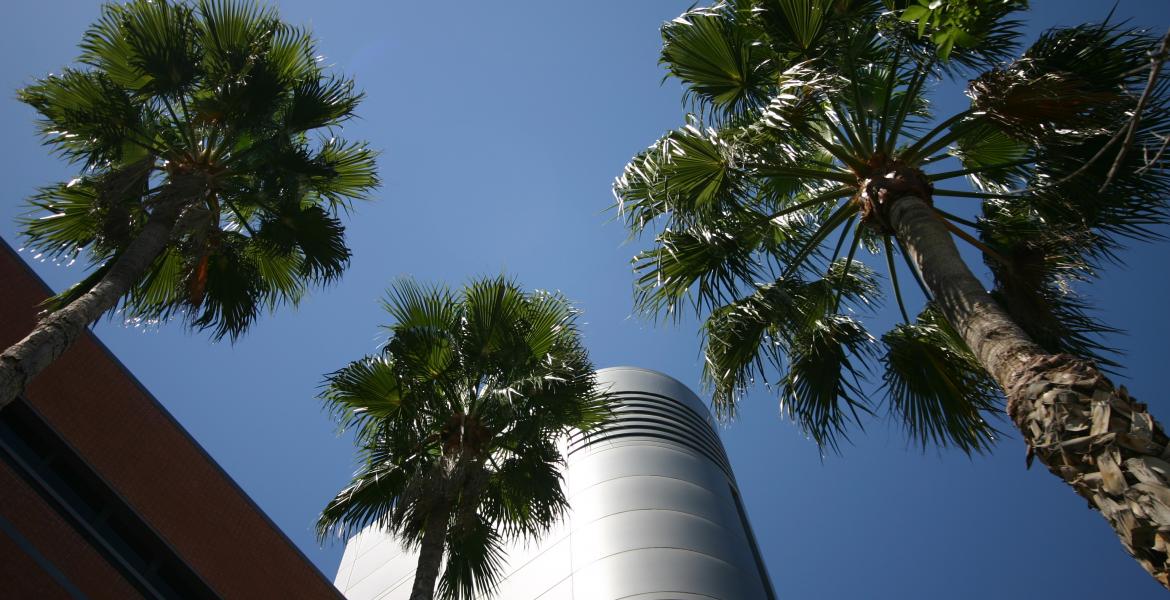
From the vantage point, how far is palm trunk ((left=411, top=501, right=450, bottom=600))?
25.5 ft

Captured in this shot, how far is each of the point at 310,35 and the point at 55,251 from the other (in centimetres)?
400

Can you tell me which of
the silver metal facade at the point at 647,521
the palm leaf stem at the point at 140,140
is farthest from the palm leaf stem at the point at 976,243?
the palm leaf stem at the point at 140,140

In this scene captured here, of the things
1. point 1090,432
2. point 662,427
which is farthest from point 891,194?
point 662,427

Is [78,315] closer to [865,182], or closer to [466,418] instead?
[466,418]

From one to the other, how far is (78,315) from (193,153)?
11.2ft

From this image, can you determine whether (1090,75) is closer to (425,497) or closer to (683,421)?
(425,497)

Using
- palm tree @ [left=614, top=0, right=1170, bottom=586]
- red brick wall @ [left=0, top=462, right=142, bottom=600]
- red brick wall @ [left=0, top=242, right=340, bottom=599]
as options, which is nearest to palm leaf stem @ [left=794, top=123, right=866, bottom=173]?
palm tree @ [left=614, top=0, right=1170, bottom=586]

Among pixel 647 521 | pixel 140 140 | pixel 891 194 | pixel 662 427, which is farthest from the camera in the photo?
pixel 662 427

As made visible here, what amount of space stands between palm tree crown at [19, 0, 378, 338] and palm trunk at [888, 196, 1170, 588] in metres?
7.86

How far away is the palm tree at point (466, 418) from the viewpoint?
8789 mm

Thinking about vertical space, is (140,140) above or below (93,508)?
above

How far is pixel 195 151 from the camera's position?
32.2ft

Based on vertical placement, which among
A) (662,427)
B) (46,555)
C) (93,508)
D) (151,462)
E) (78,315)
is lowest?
(46,555)

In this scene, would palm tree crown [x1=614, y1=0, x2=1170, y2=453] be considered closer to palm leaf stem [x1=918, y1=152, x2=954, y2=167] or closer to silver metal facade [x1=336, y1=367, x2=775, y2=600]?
palm leaf stem [x1=918, y1=152, x2=954, y2=167]
